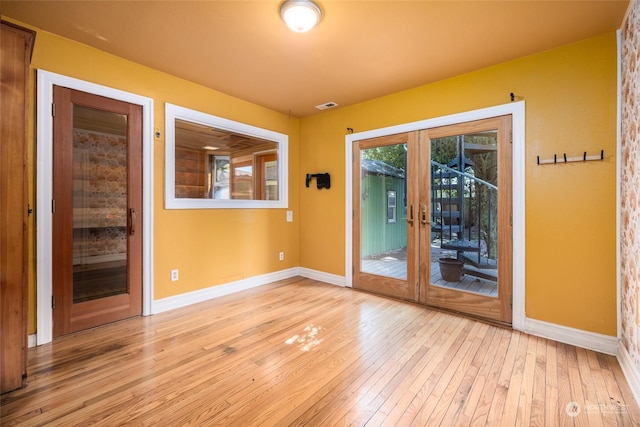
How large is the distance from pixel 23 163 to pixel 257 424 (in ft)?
7.10

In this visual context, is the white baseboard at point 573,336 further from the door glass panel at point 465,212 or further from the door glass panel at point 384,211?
the door glass panel at point 384,211

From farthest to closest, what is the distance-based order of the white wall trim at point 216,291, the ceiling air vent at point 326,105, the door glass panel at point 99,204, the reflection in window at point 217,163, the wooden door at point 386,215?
the ceiling air vent at point 326,105 < the wooden door at point 386,215 < the reflection in window at point 217,163 < the white wall trim at point 216,291 < the door glass panel at point 99,204

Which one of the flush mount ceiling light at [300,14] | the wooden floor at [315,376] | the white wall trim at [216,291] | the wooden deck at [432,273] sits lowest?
the wooden floor at [315,376]

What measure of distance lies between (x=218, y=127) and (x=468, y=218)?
3129 millimetres

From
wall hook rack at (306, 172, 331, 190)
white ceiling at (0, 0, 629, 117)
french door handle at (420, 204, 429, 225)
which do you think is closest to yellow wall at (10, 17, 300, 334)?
white ceiling at (0, 0, 629, 117)

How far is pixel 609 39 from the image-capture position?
2299mm

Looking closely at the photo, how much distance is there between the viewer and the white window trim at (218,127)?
3.12m

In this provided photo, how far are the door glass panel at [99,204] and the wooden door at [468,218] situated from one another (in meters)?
3.21

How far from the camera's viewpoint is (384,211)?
Result: 3.71 meters

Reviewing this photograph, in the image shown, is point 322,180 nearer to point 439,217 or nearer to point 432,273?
point 439,217

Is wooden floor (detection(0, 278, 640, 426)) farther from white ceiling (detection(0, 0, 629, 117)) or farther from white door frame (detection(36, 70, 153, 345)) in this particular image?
white ceiling (detection(0, 0, 629, 117))

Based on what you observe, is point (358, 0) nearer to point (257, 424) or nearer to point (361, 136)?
point (361, 136)

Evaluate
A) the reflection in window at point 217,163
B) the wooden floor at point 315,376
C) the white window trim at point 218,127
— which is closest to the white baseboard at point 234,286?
the wooden floor at point 315,376

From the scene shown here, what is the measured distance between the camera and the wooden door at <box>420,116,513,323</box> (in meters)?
2.80
